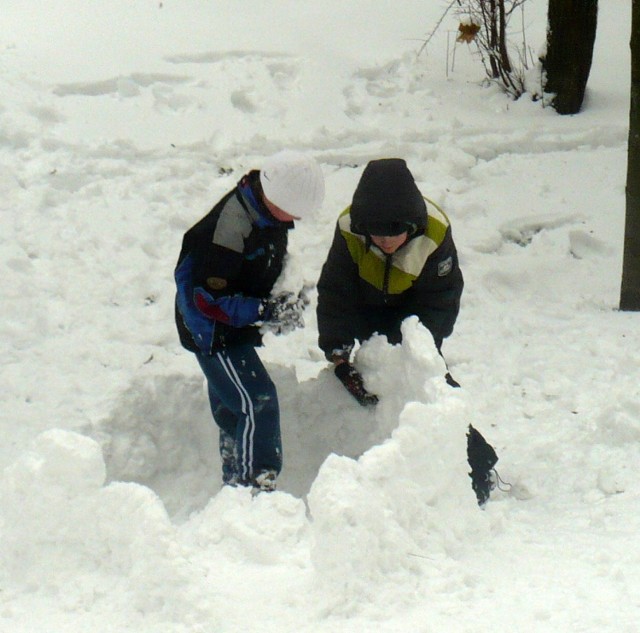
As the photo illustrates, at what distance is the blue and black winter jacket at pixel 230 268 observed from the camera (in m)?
3.73

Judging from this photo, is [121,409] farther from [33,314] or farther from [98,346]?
[33,314]

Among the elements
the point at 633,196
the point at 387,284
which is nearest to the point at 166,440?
the point at 387,284

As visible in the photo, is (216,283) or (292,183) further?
(216,283)

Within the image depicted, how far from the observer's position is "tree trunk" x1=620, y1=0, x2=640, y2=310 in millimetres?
4984

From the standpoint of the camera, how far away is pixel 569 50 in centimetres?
723

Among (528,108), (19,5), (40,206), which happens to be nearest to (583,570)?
(40,206)

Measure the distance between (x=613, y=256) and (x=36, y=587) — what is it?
4.32 meters

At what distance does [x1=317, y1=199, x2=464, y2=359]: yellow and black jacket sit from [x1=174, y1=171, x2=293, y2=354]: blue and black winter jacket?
1.04ft

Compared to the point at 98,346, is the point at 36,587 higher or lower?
higher

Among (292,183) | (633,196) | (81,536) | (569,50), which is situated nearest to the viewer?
(81,536)

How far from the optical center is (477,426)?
4473mm

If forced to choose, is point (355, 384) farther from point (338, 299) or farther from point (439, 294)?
point (439, 294)

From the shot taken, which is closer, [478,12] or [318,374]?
[318,374]

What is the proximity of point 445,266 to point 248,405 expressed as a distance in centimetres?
102
